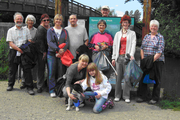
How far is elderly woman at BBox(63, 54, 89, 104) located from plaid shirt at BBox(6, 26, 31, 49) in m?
1.60

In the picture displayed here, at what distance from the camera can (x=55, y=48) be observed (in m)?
4.27

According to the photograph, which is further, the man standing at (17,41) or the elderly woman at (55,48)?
the man standing at (17,41)

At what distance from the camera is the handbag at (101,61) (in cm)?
430

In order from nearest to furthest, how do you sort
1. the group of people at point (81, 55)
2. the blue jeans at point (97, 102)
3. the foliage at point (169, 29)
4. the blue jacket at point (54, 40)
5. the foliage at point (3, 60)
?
the blue jeans at point (97, 102)
the group of people at point (81, 55)
the blue jacket at point (54, 40)
the foliage at point (3, 60)
the foliage at point (169, 29)

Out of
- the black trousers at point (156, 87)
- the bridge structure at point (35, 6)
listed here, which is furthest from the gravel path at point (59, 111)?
the bridge structure at point (35, 6)

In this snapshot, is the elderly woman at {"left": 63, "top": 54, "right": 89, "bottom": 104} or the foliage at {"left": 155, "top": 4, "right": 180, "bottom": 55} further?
the foliage at {"left": 155, "top": 4, "right": 180, "bottom": 55}

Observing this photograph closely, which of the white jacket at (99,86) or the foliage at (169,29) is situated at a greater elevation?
the foliage at (169,29)

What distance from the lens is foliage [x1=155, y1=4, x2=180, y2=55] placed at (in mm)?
7746

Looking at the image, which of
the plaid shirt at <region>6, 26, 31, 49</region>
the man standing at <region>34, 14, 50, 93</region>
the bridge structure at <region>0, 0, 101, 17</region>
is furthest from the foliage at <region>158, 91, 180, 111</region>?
the bridge structure at <region>0, 0, 101, 17</region>

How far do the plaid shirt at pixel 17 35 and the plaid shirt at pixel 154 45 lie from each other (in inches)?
113

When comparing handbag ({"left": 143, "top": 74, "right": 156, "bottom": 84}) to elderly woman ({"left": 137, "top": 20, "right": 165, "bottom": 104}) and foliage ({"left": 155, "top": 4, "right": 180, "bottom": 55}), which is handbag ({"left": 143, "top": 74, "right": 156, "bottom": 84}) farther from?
foliage ({"left": 155, "top": 4, "right": 180, "bottom": 55})

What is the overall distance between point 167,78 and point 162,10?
312cm

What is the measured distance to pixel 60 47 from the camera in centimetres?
427

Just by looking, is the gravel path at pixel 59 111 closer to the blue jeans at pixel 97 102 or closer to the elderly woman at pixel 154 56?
the blue jeans at pixel 97 102
